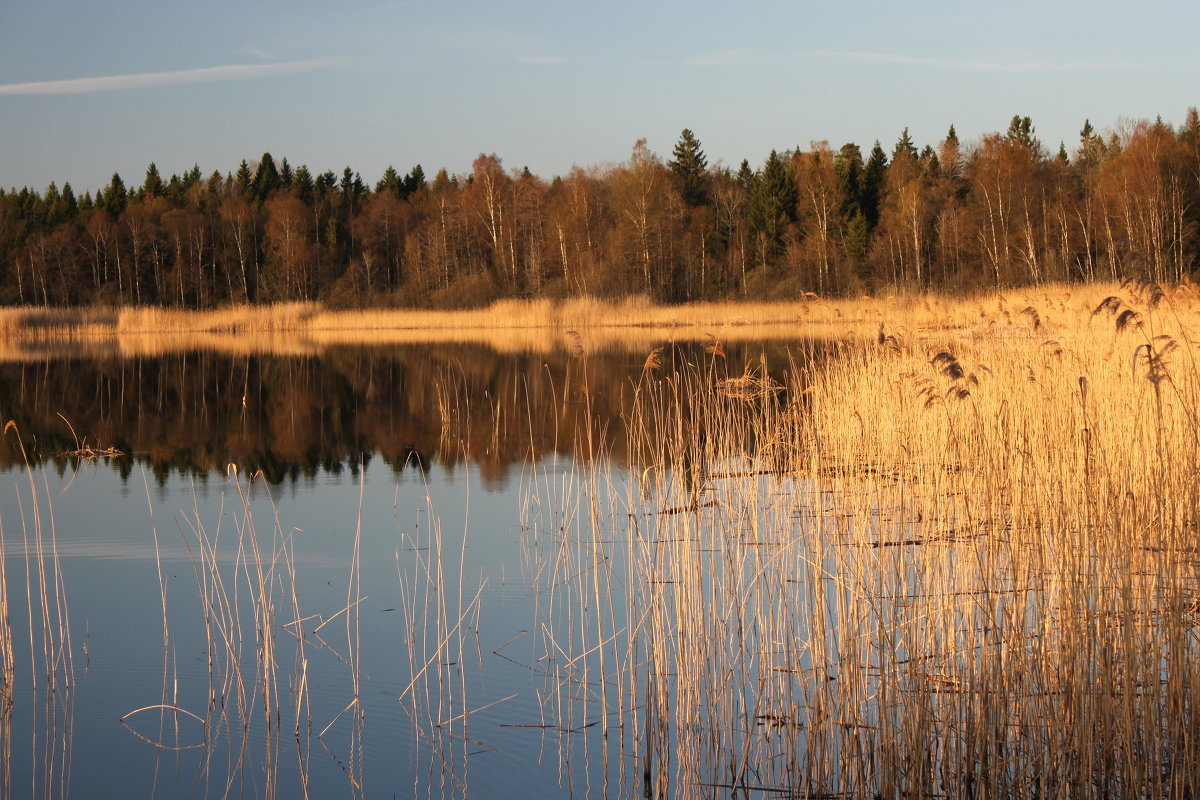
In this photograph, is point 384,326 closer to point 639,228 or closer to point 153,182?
point 639,228

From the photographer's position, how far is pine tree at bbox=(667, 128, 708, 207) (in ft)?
151

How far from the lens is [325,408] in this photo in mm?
13047

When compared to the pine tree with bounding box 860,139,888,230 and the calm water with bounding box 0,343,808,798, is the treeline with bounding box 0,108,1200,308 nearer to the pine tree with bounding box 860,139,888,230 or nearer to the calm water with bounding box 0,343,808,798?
the pine tree with bounding box 860,139,888,230

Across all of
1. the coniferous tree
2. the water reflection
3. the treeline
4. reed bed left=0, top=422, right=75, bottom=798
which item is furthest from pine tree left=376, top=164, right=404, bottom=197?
reed bed left=0, top=422, right=75, bottom=798

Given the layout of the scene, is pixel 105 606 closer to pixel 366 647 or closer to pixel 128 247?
pixel 366 647

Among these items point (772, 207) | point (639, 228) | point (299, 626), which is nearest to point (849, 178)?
point (772, 207)

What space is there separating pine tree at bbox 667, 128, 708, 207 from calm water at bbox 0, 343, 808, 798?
37.0 m

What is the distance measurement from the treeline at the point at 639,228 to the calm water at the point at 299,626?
19.1 m

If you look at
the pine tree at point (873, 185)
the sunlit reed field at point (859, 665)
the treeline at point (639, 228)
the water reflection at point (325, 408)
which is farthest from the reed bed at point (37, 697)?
the pine tree at point (873, 185)

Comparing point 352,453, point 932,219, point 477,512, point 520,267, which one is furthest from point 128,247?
point 477,512

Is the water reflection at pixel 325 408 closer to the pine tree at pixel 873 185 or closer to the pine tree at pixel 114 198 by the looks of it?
the pine tree at pixel 873 185

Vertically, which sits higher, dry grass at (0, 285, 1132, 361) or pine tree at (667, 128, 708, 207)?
pine tree at (667, 128, 708, 207)

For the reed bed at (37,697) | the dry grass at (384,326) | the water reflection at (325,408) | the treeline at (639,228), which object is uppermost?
the treeline at (639,228)

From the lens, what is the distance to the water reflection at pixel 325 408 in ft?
30.5
